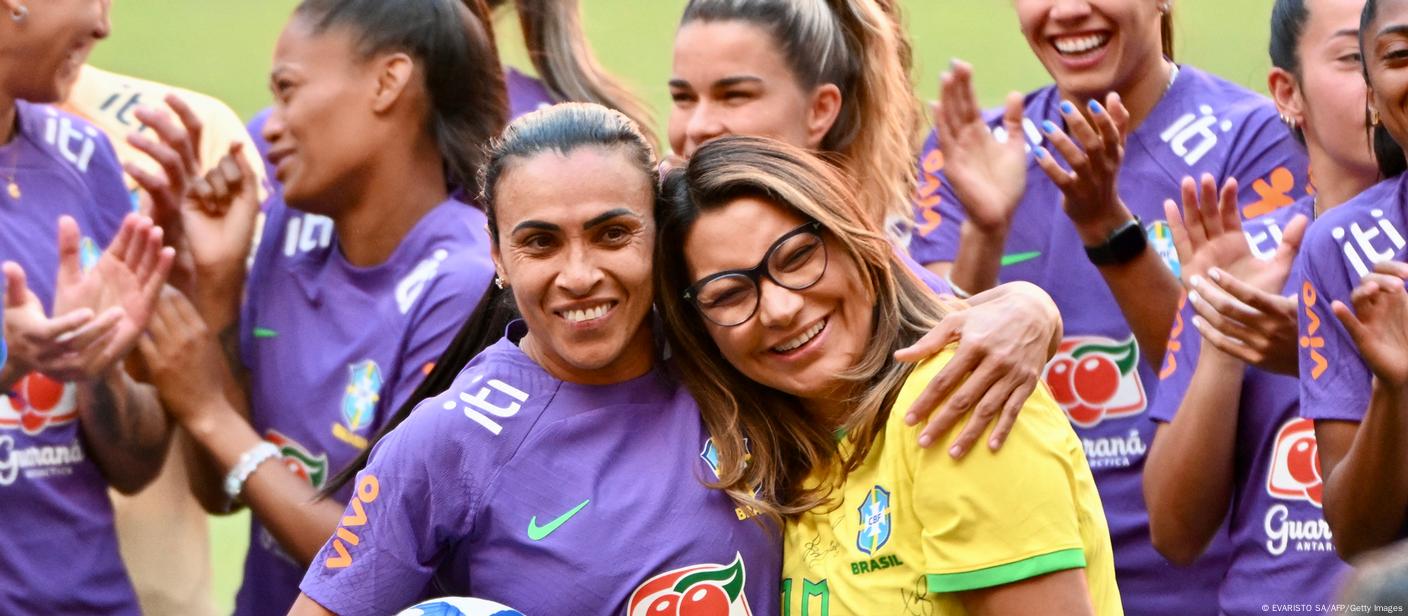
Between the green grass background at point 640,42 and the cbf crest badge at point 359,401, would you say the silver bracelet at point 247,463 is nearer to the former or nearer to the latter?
the cbf crest badge at point 359,401

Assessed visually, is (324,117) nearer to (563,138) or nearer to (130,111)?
(563,138)

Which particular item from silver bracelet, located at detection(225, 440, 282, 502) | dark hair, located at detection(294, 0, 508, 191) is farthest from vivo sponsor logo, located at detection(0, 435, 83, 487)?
dark hair, located at detection(294, 0, 508, 191)

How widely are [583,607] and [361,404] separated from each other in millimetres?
1156

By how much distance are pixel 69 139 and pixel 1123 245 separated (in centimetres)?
242

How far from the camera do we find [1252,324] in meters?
3.47

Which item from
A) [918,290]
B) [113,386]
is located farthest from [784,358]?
[113,386]

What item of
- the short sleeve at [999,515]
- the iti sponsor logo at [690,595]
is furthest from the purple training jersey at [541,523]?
the short sleeve at [999,515]

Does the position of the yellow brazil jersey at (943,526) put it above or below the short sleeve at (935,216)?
above

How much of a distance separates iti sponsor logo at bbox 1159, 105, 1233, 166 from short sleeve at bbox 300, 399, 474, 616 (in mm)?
1890

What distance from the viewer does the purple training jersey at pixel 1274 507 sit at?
3518 mm

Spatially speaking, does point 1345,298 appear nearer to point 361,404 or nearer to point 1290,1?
point 1290,1

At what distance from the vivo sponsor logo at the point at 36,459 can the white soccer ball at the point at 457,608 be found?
1466 millimetres

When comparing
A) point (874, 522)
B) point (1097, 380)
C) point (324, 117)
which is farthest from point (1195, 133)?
point (324, 117)

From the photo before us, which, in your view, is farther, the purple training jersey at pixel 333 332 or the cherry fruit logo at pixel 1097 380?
the cherry fruit logo at pixel 1097 380
